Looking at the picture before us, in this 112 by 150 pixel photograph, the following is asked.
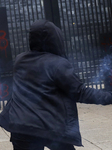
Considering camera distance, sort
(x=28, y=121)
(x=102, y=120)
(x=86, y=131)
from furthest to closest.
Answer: (x=102, y=120)
(x=86, y=131)
(x=28, y=121)

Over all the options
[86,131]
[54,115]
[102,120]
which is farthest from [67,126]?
[102,120]

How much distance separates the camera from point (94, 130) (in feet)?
18.9

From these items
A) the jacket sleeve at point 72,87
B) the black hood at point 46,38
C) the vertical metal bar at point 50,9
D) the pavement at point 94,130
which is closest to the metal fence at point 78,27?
the vertical metal bar at point 50,9

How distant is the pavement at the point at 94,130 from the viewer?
493 cm

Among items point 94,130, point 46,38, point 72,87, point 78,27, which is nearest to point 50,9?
point 78,27

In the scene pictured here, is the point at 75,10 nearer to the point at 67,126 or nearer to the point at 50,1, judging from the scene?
the point at 50,1

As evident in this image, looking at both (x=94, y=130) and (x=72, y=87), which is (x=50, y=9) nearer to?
(x=94, y=130)

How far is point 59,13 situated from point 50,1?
1.15 ft

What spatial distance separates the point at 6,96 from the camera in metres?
8.38

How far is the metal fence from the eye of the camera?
8.37 m

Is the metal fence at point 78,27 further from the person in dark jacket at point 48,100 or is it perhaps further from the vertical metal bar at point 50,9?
the person in dark jacket at point 48,100

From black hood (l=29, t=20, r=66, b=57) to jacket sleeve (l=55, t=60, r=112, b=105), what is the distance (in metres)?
0.17

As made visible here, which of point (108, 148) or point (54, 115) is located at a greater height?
point (54, 115)

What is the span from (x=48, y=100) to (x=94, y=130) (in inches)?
134
